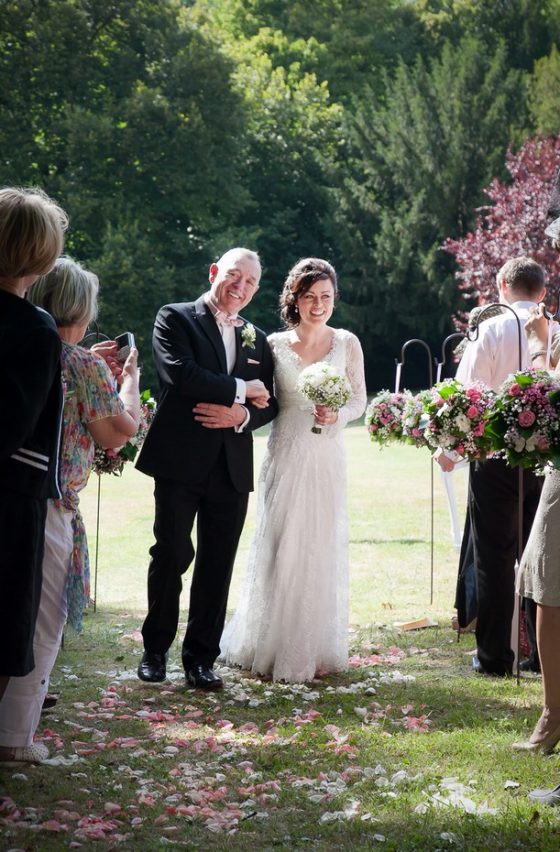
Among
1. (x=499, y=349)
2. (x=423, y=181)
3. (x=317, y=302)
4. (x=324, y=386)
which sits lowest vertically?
(x=324, y=386)

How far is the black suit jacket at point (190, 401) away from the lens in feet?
20.3

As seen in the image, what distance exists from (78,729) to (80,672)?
125cm

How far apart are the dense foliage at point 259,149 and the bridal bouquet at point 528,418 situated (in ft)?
97.8

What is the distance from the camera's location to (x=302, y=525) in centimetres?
669

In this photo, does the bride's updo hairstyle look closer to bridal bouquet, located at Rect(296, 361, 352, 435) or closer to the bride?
the bride

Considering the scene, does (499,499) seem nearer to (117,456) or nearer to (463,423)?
(463,423)

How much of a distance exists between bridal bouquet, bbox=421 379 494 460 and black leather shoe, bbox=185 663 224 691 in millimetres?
1815

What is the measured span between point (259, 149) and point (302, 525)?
3680 cm

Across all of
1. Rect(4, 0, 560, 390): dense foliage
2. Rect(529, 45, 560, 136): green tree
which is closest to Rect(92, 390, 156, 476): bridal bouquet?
Rect(4, 0, 560, 390): dense foliage

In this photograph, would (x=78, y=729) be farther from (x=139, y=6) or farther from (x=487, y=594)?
(x=139, y=6)

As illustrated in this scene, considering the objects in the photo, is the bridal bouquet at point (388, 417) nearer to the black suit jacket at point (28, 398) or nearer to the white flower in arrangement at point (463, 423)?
the white flower in arrangement at point (463, 423)

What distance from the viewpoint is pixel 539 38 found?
41219 millimetres

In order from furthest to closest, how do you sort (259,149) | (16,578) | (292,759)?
→ (259,149) → (292,759) → (16,578)

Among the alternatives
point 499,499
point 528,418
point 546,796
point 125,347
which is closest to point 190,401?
point 125,347
